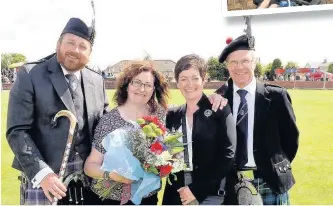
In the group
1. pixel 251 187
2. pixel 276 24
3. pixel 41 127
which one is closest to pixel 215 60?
pixel 276 24

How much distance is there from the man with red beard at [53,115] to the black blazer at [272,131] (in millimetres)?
771

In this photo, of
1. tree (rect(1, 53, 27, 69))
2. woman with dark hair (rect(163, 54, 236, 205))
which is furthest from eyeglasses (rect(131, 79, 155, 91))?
tree (rect(1, 53, 27, 69))

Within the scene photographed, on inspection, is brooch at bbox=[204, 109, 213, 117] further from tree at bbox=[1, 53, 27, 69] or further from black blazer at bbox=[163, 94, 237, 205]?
tree at bbox=[1, 53, 27, 69]

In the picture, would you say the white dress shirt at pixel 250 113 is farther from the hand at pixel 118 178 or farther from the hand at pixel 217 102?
the hand at pixel 118 178

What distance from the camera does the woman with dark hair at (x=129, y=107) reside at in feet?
6.64

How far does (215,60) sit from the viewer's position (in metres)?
2.35

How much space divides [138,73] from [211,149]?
1.55 feet

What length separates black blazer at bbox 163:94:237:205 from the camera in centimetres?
193

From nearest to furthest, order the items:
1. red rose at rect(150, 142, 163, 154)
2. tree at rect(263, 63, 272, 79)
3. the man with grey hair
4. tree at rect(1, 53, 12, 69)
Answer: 1. red rose at rect(150, 142, 163, 154)
2. the man with grey hair
3. tree at rect(263, 63, 272, 79)
4. tree at rect(1, 53, 12, 69)

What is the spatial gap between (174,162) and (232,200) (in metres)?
0.41

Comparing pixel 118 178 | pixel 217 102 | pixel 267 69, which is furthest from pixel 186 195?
pixel 267 69

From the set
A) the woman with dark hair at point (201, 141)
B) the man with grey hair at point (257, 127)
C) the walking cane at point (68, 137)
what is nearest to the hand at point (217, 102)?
the woman with dark hair at point (201, 141)

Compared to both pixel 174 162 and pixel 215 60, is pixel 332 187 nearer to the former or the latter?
pixel 215 60

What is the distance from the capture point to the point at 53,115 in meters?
2.06
